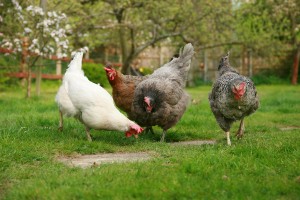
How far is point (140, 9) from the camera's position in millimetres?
18594

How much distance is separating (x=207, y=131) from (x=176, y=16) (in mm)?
10615

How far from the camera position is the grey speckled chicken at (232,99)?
6852mm

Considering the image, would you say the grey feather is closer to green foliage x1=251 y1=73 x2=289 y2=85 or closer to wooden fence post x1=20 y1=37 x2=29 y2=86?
wooden fence post x1=20 y1=37 x2=29 y2=86

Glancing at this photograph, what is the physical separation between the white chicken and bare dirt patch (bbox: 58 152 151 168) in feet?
2.20

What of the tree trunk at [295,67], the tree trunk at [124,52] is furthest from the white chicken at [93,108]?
the tree trunk at [295,67]

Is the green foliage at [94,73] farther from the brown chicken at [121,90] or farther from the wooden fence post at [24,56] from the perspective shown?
the brown chicken at [121,90]

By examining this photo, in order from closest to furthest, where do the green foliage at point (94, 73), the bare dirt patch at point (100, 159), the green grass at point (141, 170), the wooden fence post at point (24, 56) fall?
the green grass at point (141, 170)
the bare dirt patch at point (100, 159)
the wooden fence post at point (24, 56)
the green foliage at point (94, 73)

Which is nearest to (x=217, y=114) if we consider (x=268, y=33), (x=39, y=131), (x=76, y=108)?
(x=76, y=108)

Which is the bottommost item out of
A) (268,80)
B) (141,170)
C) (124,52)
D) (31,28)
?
(268,80)

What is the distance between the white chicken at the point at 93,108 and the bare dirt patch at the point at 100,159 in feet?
2.20

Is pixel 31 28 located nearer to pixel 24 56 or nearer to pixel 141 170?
pixel 24 56

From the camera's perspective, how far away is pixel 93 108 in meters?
7.22

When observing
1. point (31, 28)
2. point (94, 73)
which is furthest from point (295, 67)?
point (31, 28)

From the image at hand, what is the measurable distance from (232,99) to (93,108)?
→ 7.11 ft
